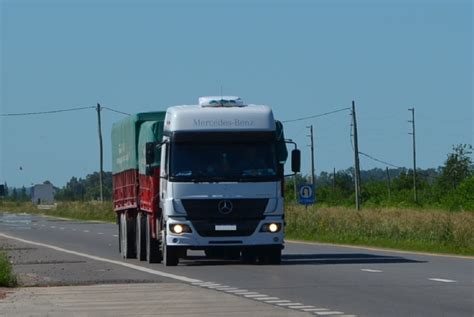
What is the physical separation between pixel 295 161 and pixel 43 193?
397 feet

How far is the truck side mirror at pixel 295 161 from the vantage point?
2958cm

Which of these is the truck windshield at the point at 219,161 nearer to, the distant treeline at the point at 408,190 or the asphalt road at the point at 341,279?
the asphalt road at the point at 341,279

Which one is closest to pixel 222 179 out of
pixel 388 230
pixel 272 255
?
pixel 272 255

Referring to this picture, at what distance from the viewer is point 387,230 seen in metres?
45.7

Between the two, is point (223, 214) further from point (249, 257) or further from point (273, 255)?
point (249, 257)

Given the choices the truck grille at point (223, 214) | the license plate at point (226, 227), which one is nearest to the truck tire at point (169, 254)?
the truck grille at point (223, 214)

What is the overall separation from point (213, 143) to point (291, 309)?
1040cm

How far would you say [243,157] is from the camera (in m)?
28.6

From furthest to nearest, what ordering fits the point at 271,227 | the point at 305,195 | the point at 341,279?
the point at 305,195 < the point at 271,227 < the point at 341,279

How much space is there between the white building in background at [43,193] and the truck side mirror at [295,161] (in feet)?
393

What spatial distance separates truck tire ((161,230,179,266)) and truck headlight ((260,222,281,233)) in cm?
196

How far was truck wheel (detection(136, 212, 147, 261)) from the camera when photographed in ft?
105

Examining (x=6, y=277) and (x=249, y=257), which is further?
(x=249, y=257)

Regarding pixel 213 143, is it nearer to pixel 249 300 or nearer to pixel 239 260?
pixel 239 260
